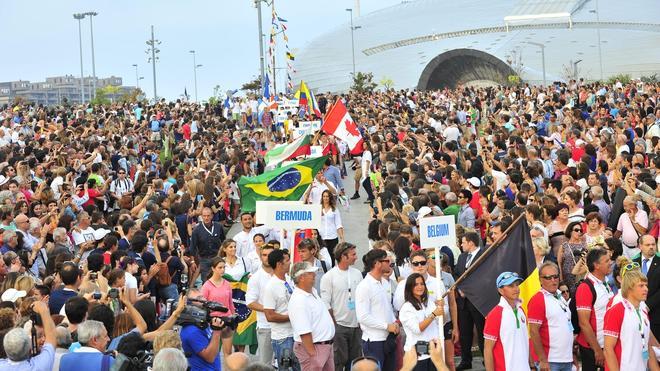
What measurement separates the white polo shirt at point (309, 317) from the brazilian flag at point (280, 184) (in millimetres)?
4336

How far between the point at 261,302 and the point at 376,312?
4.62ft

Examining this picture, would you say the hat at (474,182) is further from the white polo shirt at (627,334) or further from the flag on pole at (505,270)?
the white polo shirt at (627,334)

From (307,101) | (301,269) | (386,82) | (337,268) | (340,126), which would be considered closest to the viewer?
(301,269)

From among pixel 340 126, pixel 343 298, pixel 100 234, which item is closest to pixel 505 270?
pixel 343 298

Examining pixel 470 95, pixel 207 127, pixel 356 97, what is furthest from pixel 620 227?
pixel 356 97

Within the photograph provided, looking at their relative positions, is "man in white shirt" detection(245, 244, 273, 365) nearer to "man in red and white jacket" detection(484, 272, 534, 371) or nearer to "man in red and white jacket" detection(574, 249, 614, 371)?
"man in red and white jacket" detection(484, 272, 534, 371)

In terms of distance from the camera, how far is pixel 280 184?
15.1 m

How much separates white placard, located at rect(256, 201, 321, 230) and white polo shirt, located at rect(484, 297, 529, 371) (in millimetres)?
3254

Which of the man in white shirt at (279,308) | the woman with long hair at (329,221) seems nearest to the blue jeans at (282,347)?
the man in white shirt at (279,308)

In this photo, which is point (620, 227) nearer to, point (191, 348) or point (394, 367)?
point (394, 367)

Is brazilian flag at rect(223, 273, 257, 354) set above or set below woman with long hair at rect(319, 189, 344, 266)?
below

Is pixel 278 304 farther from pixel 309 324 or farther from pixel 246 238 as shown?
pixel 246 238

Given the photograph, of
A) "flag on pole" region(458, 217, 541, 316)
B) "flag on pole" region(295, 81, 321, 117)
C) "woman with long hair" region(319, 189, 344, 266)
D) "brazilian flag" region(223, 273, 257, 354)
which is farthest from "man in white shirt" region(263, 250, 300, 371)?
"flag on pole" region(295, 81, 321, 117)

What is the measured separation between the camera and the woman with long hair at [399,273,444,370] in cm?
1044
